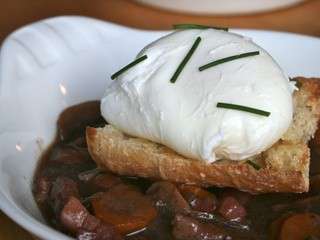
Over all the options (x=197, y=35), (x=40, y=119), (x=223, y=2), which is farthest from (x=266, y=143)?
(x=223, y=2)

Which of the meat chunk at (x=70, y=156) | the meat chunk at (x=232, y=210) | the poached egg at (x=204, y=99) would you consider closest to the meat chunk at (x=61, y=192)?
the meat chunk at (x=70, y=156)

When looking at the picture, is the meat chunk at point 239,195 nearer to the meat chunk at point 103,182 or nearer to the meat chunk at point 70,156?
Result: the meat chunk at point 103,182

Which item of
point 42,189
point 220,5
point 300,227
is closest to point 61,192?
point 42,189

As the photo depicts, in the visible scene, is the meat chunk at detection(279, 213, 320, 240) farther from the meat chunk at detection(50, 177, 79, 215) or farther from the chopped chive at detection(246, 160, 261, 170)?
the meat chunk at detection(50, 177, 79, 215)

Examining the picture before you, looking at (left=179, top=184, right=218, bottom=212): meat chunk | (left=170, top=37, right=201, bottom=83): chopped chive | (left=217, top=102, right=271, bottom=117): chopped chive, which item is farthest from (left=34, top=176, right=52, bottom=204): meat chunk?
(left=217, top=102, right=271, bottom=117): chopped chive

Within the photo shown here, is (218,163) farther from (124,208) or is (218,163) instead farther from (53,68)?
(53,68)

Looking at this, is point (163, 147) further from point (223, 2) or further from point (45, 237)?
point (223, 2)
